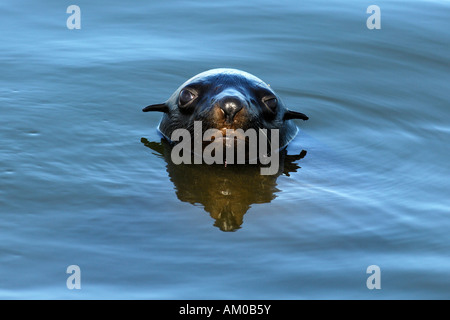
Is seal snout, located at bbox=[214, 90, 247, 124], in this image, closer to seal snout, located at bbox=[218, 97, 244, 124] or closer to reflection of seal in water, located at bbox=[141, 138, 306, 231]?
seal snout, located at bbox=[218, 97, 244, 124]

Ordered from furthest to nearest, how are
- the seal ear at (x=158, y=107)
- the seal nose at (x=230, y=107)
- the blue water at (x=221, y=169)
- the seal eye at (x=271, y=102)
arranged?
the seal ear at (x=158, y=107) < the seal eye at (x=271, y=102) < the seal nose at (x=230, y=107) < the blue water at (x=221, y=169)

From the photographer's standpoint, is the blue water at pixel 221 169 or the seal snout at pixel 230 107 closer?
the blue water at pixel 221 169

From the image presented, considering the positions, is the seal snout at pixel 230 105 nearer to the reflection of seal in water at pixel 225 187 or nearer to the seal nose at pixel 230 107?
the seal nose at pixel 230 107

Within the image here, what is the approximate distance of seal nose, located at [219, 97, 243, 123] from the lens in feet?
20.2

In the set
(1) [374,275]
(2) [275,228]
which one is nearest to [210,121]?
(2) [275,228]

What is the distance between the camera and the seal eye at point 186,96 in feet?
22.4

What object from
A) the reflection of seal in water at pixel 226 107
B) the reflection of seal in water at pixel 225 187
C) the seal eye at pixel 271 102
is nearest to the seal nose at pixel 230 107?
the reflection of seal in water at pixel 226 107

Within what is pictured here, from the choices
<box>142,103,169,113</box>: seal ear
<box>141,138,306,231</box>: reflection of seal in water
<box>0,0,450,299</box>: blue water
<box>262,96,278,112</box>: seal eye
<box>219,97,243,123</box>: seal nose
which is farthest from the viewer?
<box>142,103,169,113</box>: seal ear

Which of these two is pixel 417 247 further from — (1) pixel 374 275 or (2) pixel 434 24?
(2) pixel 434 24

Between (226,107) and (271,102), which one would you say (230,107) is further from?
(271,102)

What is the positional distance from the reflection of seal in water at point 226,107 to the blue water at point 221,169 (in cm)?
→ 30

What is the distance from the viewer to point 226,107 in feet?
20.3

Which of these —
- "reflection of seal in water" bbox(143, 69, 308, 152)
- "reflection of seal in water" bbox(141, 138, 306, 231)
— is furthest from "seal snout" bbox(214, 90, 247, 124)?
"reflection of seal in water" bbox(141, 138, 306, 231)

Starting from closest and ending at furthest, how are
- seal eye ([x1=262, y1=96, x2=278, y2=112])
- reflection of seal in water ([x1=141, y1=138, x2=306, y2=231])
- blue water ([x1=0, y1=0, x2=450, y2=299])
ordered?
1. blue water ([x1=0, y1=0, x2=450, y2=299])
2. reflection of seal in water ([x1=141, y1=138, x2=306, y2=231])
3. seal eye ([x1=262, y1=96, x2=278, y2=112])
